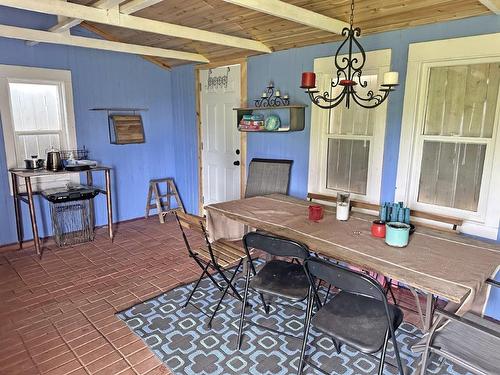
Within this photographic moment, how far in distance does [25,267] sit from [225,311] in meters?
2.29

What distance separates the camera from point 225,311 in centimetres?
282

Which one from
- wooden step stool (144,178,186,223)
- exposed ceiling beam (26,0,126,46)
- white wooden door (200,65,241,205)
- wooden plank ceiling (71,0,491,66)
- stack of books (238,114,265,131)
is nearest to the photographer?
wooden plank ceiling (71,0,491,66)

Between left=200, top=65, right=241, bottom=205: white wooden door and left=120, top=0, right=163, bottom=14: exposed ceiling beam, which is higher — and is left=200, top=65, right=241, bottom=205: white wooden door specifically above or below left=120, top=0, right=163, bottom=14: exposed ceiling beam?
below

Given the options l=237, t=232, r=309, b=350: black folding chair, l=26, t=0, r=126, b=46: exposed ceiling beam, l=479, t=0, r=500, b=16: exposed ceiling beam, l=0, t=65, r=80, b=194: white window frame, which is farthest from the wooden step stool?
l=479, t=0, r=500, b=16: exposed ceiling beam

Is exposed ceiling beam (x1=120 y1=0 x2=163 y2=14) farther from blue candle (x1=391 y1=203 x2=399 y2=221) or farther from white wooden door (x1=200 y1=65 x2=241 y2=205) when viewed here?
blue candle (x1=391 y1=203 x2=399 y2=221)

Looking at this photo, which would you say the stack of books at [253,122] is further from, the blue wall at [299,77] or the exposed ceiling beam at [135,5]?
the exposed ceiling beam at [135,5]

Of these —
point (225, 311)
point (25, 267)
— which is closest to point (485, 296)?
point (225, 311)

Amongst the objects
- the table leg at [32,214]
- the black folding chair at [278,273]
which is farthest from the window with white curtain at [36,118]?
the black folding chair at [278,273]

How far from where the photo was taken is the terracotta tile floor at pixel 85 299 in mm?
2252

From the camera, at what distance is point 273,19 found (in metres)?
3.20

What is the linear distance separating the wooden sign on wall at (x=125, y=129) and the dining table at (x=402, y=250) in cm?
Answer: 243

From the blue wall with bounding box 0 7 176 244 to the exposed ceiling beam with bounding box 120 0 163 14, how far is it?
73.0 inches

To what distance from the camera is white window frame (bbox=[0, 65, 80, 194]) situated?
12.6 feet

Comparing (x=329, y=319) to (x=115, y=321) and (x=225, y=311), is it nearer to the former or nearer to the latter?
(x=225, y=311)
